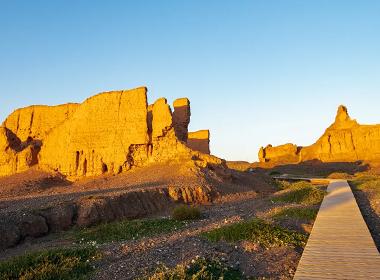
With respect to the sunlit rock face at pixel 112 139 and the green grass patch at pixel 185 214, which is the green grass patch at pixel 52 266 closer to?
the green grass patch at pixel 185 214

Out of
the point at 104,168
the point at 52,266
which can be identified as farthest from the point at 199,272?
the point at 104,168

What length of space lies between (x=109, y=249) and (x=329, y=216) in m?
8.30

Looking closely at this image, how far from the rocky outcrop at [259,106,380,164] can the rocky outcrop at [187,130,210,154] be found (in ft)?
128

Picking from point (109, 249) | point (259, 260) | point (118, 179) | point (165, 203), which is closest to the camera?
point (259, 260)

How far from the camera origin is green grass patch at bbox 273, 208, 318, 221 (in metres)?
15.4

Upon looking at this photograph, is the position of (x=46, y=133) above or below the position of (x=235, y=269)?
above

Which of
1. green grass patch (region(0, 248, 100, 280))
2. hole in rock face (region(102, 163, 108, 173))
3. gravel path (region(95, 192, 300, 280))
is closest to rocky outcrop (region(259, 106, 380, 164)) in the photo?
hole in rock face (region(102, 163, 108, 173))

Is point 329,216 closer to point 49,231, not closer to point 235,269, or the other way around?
point 235,269

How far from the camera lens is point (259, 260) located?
9883 mm

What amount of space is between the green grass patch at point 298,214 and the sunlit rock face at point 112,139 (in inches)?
534

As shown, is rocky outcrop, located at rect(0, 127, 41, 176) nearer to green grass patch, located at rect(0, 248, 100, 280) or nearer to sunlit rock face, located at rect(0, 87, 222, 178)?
sunlit rock face, located at rect(0, 87, 222, 178)

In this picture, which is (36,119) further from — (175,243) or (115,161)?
(175,243)

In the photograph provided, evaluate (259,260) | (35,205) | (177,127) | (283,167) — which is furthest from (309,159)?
→ (259,260)

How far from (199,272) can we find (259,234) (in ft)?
14.0
